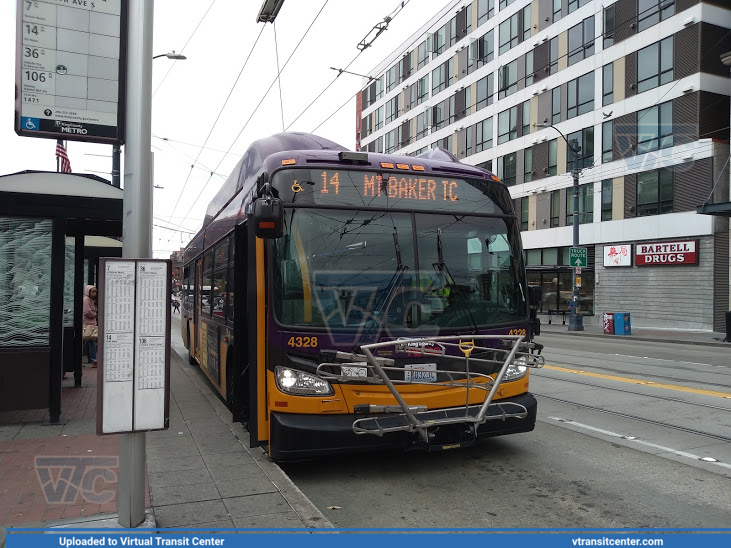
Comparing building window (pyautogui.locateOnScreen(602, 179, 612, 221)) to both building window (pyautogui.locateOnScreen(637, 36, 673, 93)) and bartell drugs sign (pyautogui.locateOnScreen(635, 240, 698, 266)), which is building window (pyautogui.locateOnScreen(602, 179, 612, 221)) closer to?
bartell drugs sign (pyautogui.locateOnScreen(635, 240, 698, 266))

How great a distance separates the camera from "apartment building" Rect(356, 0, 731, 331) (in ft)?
85.9

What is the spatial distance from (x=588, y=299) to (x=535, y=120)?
11.3 metres

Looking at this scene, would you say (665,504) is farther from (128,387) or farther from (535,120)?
(535,120)

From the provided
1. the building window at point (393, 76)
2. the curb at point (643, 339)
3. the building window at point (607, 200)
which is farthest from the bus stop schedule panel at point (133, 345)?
the building window at point (393, 76)

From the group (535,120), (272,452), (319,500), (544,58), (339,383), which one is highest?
(544,58)

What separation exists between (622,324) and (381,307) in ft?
75.2

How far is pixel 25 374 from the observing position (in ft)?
22.8

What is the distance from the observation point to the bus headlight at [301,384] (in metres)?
5.10

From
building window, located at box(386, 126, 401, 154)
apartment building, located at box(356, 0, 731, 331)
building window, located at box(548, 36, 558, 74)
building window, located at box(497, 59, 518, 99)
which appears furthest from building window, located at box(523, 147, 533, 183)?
building window, located at box(386, 126, 401, 154)

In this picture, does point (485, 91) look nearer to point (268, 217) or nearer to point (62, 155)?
point (62, 155)

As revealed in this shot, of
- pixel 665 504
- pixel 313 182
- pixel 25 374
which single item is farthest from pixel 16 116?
pixel 665 504

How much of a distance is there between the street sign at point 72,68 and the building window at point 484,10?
40.5 metres

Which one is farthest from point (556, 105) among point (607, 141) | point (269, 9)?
point (269, 9)

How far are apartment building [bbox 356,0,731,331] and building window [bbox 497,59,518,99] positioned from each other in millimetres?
83
